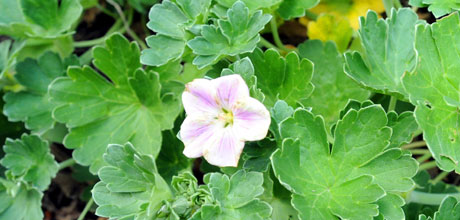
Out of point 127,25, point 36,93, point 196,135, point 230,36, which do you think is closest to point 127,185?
point 196,135

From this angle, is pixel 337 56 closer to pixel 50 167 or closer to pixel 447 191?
pixel 447 191

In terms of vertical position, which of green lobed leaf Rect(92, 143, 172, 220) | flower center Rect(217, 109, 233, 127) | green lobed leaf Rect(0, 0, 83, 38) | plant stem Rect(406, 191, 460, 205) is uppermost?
flower center Rect(217, 109, 233, 127)

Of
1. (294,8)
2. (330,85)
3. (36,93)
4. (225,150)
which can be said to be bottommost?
(36,93)

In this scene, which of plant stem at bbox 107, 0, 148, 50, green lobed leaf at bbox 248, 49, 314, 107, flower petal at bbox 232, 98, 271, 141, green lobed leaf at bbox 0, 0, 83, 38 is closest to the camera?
flower petal at bbox 232, 98, 271, 141

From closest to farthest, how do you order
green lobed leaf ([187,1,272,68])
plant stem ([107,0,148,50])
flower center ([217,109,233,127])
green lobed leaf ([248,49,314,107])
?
1. flower center ([217,109,233,127])
2. green lobed leaf ([187,1,272,68])
3. green lobed leaf ([248,49,314,107])
4. plant stem ([107,0,148,50])

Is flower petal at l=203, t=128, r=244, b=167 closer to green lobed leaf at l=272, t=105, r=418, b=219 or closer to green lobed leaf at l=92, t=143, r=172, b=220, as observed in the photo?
green lobed leaf at l=272, t=105, r=418, b=219

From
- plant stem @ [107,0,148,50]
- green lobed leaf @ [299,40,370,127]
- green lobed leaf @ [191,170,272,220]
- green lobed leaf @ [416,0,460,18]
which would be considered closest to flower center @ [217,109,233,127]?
green lobed leaf @ [191,170,272,220]

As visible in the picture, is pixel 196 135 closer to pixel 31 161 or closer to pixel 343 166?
pixel 343 166
